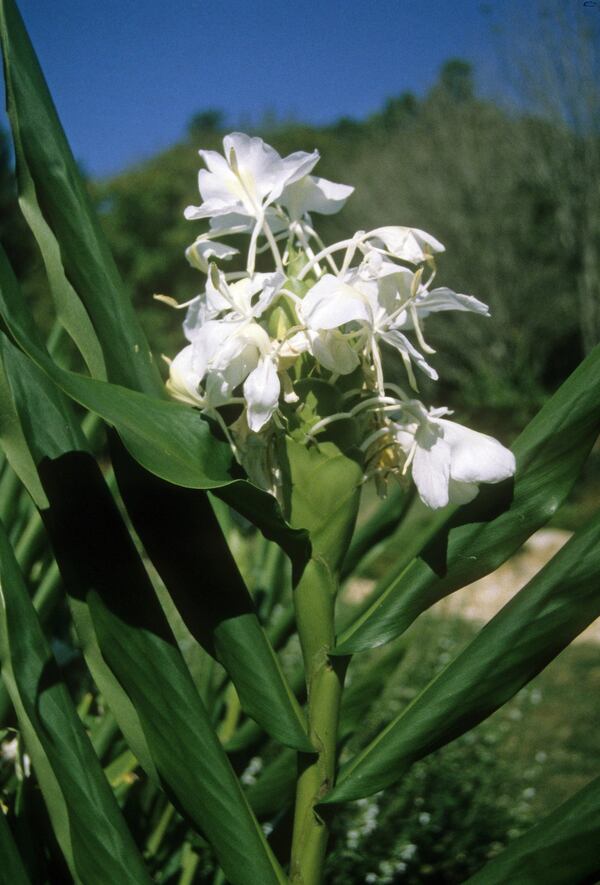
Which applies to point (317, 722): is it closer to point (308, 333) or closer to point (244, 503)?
point (244, 503)

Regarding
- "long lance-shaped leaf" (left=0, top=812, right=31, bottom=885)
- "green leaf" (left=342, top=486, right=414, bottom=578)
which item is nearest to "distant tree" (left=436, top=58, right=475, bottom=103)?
"green leaf" (left=342, top=486, right=414, bottom=578)

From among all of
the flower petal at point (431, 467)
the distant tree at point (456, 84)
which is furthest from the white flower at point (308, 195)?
the distant tree at point (456, 84)

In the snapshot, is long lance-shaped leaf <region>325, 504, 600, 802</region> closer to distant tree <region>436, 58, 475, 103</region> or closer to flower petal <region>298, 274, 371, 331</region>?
flower petal <region>298, 274, 371, 331</region>

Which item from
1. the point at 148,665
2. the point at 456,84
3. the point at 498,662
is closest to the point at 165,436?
the point at 148,665

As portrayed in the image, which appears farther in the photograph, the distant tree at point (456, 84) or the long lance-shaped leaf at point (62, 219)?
the distant tree at point (456, 84)

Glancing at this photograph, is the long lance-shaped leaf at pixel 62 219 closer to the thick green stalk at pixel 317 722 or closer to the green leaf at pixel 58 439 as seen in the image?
the green leaf at pixel 58 439
